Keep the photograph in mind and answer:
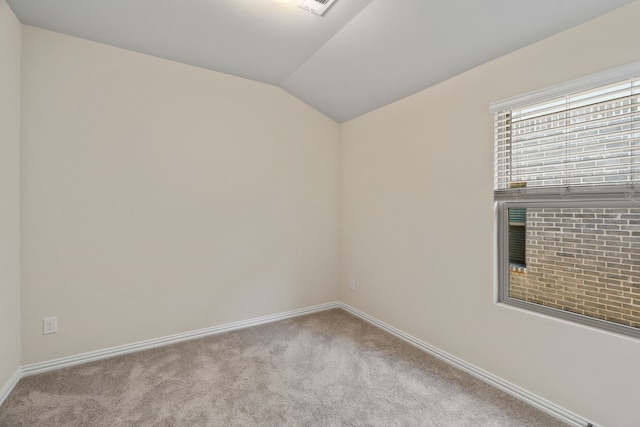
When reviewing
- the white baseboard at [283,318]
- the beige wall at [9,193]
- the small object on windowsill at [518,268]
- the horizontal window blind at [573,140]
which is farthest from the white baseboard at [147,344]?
the horizontal window blind at [573,140]

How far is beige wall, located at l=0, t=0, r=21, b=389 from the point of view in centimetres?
184

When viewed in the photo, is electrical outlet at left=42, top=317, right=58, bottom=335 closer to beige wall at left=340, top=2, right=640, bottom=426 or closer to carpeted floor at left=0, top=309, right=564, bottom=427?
carpeted floor at left=0, top=309, right=564, bottom=427

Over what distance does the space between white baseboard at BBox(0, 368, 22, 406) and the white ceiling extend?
2.39 m

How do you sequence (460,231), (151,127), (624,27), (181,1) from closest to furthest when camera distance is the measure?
(624,27) < (181,1) < (460,231) < (151,127)

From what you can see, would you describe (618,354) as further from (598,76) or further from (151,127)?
(151,127)

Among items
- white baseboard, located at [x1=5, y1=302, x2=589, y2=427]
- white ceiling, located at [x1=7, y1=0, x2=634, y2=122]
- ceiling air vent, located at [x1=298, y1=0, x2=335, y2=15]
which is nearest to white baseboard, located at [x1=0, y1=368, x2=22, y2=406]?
white baseboard, located at [x1=5, y1=302, x2=589, y2=427]

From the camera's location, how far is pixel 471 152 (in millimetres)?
2164

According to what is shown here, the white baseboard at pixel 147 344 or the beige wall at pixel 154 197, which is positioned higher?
the beige wall at pixel 154 197

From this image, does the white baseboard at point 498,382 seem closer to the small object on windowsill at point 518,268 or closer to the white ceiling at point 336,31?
the small object on windowsill at point 518,268

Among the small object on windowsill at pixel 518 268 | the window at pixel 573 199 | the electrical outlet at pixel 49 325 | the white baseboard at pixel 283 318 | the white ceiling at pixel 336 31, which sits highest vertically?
the white ceiling at pixel 336 31

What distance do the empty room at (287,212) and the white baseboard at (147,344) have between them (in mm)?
16

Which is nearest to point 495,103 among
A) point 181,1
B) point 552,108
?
point 552,108

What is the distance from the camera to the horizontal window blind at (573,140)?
152 cm

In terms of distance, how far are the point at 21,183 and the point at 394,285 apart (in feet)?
9.84
